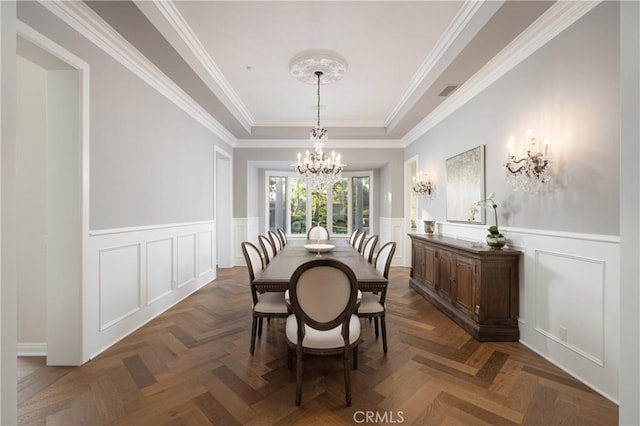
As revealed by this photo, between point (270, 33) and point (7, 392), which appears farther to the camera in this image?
point (270, 33)

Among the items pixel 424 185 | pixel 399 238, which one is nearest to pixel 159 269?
pixel 424 185

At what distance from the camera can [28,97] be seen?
237cm

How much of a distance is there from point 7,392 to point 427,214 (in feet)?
16.8

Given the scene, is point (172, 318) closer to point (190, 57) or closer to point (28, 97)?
point (28, 97)

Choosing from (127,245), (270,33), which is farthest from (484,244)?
(127,245)

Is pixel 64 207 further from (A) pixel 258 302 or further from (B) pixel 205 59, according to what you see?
(B) pixel 205 59

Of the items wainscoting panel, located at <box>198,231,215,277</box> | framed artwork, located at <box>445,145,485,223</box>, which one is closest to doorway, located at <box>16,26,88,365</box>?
wainscoting panel, located at <box>198,231,215,277</box>

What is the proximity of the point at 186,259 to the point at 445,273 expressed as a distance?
3.60 m

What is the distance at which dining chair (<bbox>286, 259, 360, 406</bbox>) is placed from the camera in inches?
68.0

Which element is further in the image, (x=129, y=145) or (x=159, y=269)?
(x=159, y=269)

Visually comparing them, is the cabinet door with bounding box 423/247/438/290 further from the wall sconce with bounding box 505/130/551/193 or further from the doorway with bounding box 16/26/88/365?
the doorway with bounding box 16/26/88/365

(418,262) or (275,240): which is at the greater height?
(275,240)

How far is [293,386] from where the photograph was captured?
1.96m

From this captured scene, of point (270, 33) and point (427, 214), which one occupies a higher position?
point (270, 33)
